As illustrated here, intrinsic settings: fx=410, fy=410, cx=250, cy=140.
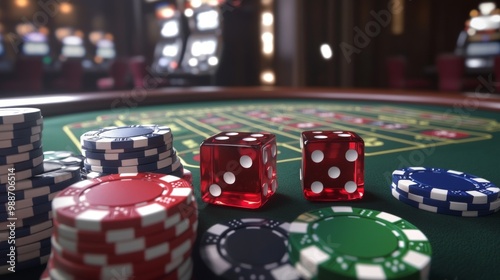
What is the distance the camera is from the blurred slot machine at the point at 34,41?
35.6ft

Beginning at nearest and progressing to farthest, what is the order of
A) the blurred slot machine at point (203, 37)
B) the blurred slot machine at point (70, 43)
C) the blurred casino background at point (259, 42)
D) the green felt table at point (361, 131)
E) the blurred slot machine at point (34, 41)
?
the green felt table at point (361, 131) → the blurred casino background at point (259, 42) → the blurred slot machine at point (203, 37) → the blurred slot machine at point (34, 41) → the blurred slot machine at point (70, 43)

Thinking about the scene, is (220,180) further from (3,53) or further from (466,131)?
(3,53)

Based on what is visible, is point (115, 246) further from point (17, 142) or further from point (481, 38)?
point (481, 38)

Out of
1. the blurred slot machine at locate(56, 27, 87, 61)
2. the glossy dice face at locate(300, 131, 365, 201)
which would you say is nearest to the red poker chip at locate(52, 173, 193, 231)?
the glossy dice face at locate(300, 131, 365, 201)

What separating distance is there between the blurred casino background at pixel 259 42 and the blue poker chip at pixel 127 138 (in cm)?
596

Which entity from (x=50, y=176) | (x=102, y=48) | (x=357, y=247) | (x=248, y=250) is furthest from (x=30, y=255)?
(x=102, y=48)

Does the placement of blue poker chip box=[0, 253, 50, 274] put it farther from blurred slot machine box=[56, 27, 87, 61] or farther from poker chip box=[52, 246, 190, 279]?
blurred slot machine box=[56, 27, 87, 61]

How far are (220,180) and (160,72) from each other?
857 cm

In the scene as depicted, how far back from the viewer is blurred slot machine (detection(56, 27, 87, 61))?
11422 mm

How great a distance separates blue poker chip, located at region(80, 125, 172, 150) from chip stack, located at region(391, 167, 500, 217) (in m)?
0.89

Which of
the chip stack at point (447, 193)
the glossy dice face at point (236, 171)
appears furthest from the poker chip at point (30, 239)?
the chip stack at point (447, 193)

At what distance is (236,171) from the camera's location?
1.47m

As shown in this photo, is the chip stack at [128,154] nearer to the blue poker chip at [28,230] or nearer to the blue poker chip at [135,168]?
the blue poker chip at [135,168]

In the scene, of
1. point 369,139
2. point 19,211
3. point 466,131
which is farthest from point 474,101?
point 19,211
